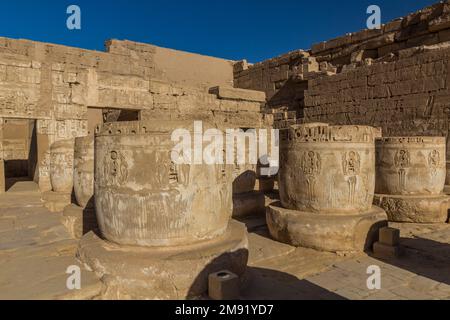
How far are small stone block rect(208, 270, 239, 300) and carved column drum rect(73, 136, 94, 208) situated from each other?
3789mm

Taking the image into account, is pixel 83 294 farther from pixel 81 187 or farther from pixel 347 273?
pixel 81 187

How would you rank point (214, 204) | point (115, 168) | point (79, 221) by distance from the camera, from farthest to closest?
point (79, 221) < point (214, 204) < point (115, 168)

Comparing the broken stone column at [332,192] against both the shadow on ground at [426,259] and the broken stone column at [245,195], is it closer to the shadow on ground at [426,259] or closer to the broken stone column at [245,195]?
the shadow on ground at [426,259]

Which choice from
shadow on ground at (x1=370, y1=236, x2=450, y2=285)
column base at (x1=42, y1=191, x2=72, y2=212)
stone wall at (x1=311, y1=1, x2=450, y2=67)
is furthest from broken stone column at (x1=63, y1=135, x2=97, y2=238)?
stone wall at (x1=311, y1=1, x2=450, y2=67)

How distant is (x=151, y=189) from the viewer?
3.06m

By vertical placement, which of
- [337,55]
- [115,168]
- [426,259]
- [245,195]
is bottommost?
[426,259]

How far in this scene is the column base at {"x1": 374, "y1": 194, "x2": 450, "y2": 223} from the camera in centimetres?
621

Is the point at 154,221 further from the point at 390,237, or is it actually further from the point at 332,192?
the point at 390,237

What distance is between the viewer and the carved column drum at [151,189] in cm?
306

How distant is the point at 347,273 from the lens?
13.0ft

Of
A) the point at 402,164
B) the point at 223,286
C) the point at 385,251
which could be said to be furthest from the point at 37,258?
the point at 402,164

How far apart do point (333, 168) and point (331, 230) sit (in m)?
0.87

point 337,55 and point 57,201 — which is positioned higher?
point 337,55

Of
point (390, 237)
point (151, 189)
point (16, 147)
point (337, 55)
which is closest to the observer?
point (151, 189)
